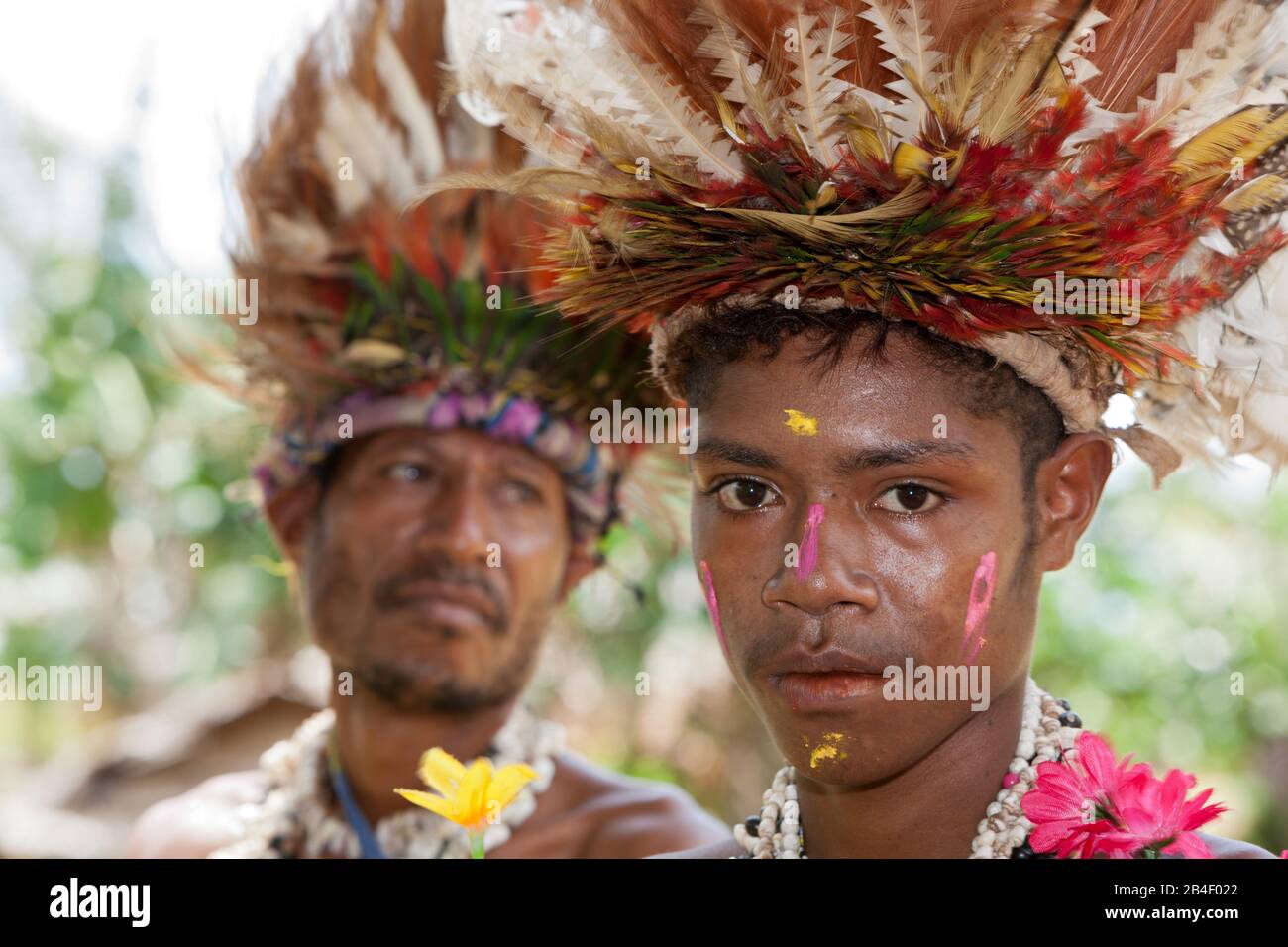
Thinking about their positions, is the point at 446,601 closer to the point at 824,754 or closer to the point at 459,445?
the point at 459,445

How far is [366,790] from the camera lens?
12.9 ft

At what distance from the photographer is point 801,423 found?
2148mm

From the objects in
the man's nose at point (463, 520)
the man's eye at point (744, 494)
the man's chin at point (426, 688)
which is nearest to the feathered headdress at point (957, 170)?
the man's eye at point (744, 494)

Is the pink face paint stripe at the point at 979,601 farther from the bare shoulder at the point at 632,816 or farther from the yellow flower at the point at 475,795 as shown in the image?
the bare shoulder at the point at 632,816

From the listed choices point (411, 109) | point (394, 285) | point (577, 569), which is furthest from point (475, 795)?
point (411, 109)

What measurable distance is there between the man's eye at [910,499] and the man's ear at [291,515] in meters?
2.41

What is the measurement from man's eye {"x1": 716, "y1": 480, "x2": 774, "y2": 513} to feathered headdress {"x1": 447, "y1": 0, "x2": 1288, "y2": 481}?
313 mm

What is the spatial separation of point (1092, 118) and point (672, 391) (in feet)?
2.99

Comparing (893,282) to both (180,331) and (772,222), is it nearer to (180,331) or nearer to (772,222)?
(772,222)

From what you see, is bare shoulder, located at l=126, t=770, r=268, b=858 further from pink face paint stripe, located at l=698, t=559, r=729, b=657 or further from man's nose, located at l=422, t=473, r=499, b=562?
pink face paint stripe, located at l=698, t=559, r=729, b=657

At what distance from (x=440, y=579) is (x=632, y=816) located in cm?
86

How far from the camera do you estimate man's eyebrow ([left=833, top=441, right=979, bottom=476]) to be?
2088mm

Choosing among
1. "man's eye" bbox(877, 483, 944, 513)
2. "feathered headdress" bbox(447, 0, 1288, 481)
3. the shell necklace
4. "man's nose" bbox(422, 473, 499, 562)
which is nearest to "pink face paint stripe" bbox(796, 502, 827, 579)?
"man's eye" bbox(877, 483, 944, 513)
